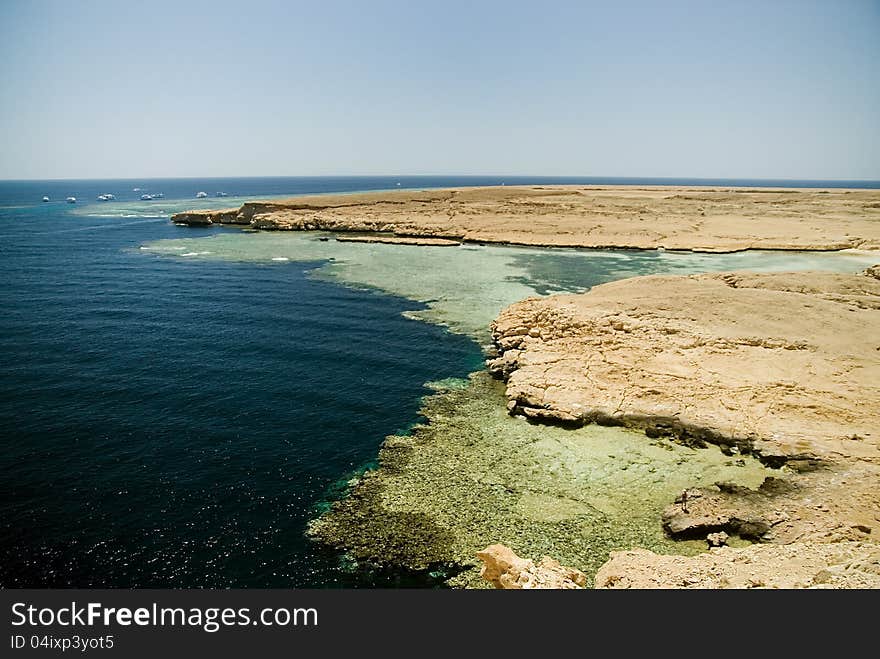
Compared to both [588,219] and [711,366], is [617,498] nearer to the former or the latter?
[711,366]

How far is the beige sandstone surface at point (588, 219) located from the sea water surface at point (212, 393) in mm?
12032

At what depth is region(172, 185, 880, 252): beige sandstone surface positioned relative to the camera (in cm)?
6794

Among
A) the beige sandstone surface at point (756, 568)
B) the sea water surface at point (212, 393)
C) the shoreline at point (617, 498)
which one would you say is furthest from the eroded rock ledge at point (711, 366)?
the beige sandstone surface at point (756, 568)

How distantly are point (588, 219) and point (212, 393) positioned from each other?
235ft

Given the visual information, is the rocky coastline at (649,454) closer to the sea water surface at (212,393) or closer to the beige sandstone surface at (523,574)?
the beige sandstone surface at (523,574)

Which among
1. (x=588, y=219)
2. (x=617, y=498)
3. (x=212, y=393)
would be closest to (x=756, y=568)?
(x=617, y=498)

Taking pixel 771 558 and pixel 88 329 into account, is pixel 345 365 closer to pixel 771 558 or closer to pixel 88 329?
pixel 88 329

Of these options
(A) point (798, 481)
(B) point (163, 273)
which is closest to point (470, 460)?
(A) point (798, 481)

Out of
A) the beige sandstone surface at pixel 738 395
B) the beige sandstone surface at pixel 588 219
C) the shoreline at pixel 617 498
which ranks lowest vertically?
the shoreline at pixel 617 498

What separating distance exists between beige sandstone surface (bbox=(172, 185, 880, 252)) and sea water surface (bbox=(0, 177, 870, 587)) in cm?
1203

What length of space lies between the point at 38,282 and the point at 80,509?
41.4m

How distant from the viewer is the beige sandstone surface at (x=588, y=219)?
6794cm

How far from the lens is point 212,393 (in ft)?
81.3

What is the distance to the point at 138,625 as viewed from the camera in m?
7.98
